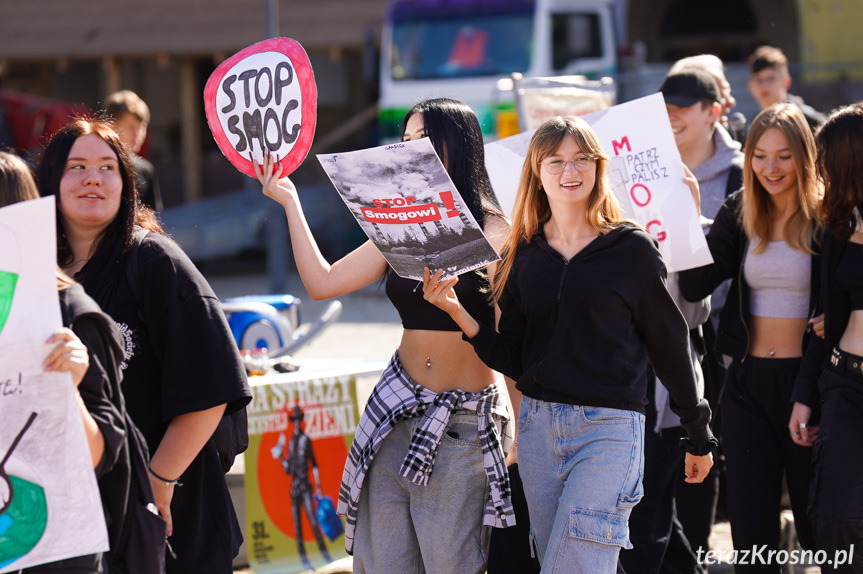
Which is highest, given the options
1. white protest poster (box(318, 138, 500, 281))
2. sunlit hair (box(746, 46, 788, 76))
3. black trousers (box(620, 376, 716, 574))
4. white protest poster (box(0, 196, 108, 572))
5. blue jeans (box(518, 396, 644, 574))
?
sunlit hair (box(746, 46, 788, 76))

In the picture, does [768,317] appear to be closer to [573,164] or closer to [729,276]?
[729,276]

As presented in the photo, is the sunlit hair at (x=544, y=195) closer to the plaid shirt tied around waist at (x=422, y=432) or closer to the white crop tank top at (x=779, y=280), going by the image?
the plaid shirt tied around waist at (x=422, y=432)

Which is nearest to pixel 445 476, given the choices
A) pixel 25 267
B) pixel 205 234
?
pixel 25 267

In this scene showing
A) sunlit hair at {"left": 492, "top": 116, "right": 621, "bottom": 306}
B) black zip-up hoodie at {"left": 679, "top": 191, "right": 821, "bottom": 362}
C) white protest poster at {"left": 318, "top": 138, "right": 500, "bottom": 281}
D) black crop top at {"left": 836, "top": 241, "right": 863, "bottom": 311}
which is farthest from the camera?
black zip-up hoodie at {"left": 679, "top": 191, "right": 821, "bottom": 362}

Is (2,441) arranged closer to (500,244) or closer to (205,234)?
(500,244)

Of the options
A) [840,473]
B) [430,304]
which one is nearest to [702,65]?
[840,473]

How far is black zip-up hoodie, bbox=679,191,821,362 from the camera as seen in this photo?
3.88 meters

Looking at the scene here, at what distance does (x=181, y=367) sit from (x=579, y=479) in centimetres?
112

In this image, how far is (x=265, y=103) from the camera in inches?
128

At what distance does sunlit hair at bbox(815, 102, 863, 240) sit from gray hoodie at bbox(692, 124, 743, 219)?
93cm

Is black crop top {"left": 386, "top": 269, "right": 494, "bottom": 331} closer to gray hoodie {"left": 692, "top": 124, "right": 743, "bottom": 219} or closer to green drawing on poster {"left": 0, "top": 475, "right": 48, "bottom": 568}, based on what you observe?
green drawing on poster {"left": 0, "top": 475, "right": 48, "bottom": 568}

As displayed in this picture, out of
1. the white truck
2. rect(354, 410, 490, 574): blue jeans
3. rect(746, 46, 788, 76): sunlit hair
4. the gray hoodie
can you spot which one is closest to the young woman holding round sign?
rect(354, 410, 490, 574): blue jeans

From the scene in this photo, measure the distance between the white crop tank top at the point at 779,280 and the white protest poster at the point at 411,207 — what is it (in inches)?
53.4

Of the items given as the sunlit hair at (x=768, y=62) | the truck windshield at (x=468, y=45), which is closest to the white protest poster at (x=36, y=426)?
the sunlit hair at (x=768, y=62)
